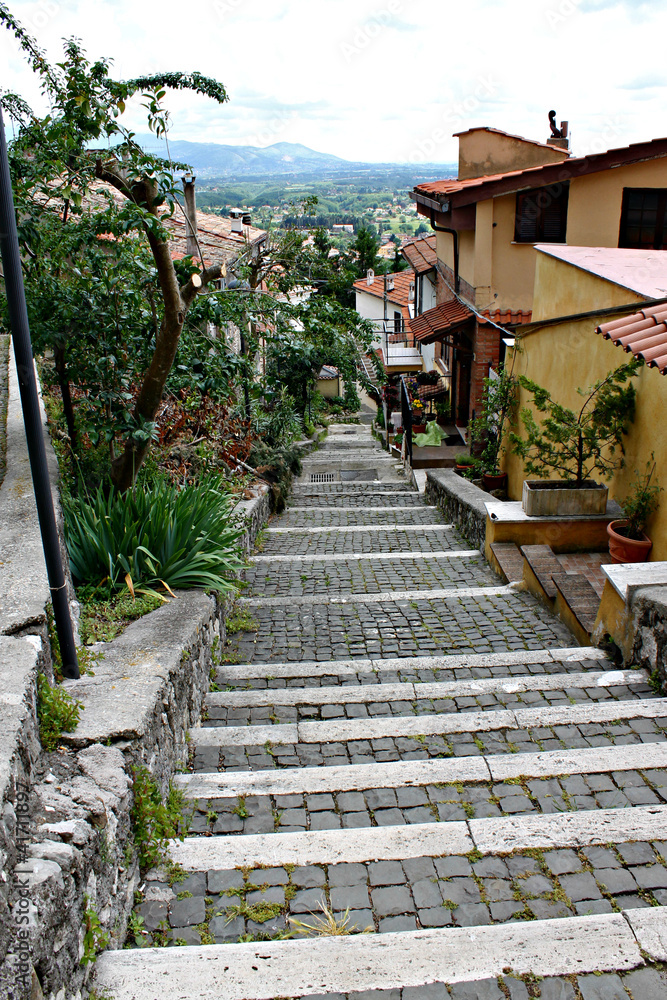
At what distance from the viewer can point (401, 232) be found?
3093 inches

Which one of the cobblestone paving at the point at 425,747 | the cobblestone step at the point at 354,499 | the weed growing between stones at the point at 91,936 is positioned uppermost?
the weed growing between stones at the point at 91,936

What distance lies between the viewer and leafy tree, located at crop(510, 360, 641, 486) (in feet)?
20.4

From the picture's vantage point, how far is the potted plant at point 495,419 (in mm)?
9852

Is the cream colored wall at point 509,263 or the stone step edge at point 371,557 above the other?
the cream colored wall at point 509,263

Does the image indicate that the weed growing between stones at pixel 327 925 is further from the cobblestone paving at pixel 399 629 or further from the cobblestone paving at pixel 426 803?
the cobblestone paving at pixel 399 629

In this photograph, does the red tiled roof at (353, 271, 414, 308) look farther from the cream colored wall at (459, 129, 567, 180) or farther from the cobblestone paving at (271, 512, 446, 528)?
the cobblestone paving at (271, 512, 446, 528)

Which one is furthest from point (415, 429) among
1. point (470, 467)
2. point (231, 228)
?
point (231, 228)

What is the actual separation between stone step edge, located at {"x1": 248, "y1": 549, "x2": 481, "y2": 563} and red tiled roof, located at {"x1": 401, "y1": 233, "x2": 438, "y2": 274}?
46.7 ft

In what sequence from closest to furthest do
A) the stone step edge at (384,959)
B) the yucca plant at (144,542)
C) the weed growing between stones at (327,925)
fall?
the stone step edge at (384,959) < the weed growing between stones at (327,925) < the yucca plant at (144,542)

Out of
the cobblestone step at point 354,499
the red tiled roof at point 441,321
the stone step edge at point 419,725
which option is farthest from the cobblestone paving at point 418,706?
the red tiled roof at point 441,321

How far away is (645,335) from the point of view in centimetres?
501

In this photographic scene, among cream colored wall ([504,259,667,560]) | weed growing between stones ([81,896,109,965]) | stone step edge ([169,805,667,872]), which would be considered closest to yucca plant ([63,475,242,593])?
stone step edge ([169,805,667,872])

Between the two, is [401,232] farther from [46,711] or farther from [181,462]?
[46,711]

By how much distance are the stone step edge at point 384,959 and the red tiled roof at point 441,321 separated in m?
13.5
